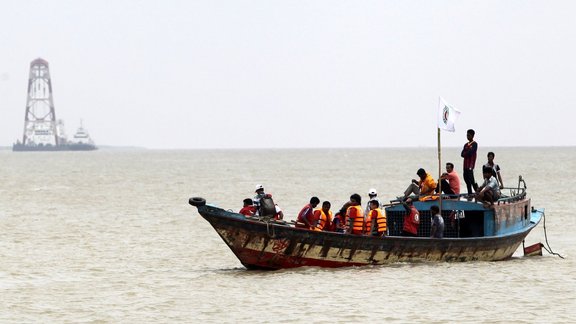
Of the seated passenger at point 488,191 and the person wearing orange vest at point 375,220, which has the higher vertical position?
the seated passenger at point 488,191

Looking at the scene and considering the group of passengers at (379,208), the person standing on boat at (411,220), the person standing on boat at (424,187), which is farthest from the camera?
the person standing on boat at (424,187)

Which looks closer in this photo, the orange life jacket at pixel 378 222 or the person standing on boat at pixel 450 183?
the orange life jacket at pixel 378 222

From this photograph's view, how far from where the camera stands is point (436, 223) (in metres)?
22.9

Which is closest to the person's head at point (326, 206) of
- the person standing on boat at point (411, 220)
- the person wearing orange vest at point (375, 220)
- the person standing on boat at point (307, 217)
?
the person standing on boat at point (307, 217)

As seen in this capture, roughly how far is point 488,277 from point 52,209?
105 ft

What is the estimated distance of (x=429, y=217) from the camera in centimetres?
2400

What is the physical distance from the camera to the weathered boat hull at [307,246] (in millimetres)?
21375

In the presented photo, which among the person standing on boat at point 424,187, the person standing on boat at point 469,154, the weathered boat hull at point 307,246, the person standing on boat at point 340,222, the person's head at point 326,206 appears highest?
the person standing on boat at point 469,154

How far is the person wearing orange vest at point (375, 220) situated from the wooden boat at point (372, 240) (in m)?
0.27

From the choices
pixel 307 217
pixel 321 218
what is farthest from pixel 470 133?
pixel 307 217

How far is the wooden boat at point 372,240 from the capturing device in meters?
21.4

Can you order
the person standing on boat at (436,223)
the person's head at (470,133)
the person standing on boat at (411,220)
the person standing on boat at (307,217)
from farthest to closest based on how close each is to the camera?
the person's head at (470,133) < the person standing on boat at (411,220) < the person standing on boat at (436,223) < the person standing on boat at (307,217)

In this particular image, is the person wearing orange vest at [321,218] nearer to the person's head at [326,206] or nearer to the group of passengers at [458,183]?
the person's head at [326,206]

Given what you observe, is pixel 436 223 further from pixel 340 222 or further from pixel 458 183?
pixel 340 222
